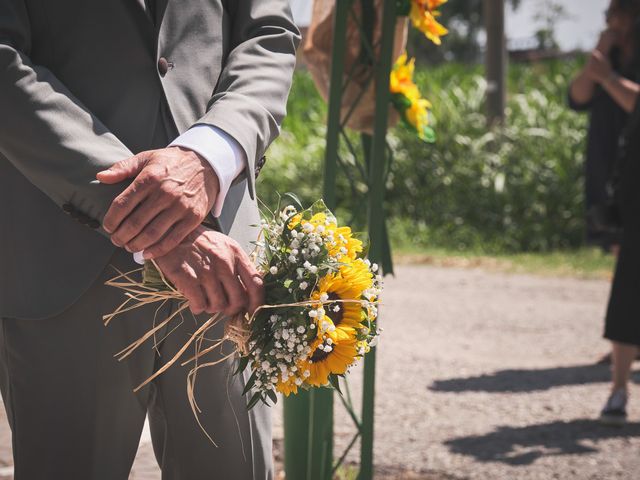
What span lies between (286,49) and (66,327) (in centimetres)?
78

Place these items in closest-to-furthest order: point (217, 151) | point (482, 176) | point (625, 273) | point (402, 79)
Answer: point (217, 151), point (402, 79), point (625, 273), point (482, 176)

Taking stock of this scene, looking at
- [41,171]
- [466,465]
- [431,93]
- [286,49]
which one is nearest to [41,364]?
[41,171]

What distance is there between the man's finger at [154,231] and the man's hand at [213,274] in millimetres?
48

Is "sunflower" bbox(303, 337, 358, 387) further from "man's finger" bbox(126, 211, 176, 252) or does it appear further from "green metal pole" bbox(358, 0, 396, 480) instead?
"green metal pole" bbox(358, 0, 396, 480)

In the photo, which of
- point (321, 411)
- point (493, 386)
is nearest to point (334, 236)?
point (321, 411)

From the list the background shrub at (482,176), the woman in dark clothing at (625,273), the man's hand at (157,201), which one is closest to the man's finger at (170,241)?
the man's hand at (157,201)

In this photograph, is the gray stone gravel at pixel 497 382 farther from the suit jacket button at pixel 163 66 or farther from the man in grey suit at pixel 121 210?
the suit jacket button at pixel 163 66

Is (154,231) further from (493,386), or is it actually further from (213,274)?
(493,386)

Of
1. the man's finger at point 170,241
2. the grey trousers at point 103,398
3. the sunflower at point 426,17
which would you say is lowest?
the grey trousers at point 103,398

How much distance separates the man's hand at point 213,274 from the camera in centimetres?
162

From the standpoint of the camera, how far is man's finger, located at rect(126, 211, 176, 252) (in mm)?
1589

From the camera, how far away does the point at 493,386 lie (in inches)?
214

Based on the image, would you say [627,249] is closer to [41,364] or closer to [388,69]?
[388,69]

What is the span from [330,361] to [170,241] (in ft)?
1.29
